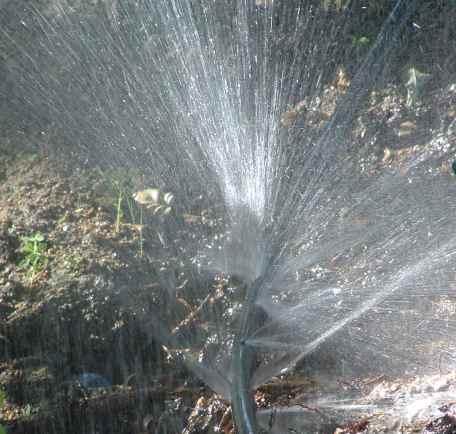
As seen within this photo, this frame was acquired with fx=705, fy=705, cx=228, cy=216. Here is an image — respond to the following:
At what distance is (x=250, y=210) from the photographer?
3.20m

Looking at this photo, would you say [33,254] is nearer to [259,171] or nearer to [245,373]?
Result: [259,171]

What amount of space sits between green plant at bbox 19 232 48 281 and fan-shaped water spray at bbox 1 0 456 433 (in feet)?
1.78

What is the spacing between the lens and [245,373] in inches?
87.7

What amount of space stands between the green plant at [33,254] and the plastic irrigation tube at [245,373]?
996 millimetres

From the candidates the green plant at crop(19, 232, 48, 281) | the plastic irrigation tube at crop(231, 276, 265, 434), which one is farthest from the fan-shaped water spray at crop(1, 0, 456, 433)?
the green plant at crop(19, 232, 48, 281)

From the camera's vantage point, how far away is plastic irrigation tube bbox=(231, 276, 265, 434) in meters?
2.07

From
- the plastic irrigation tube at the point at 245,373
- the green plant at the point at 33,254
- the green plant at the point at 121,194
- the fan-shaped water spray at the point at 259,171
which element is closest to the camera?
the plastic irrigation tube at the point at 245,373

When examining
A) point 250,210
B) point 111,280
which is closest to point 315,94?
point 250,210

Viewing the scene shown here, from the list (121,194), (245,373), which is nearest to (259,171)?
(121,194)

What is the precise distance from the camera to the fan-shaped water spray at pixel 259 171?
2.76 m

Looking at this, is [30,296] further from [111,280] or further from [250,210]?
[250,210]

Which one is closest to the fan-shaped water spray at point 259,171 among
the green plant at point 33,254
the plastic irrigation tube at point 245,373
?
the plastic irrigation tube at point 245,373

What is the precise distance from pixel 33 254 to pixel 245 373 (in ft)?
4.26

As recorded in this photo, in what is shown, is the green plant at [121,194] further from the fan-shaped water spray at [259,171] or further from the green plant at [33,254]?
the green plant at [33,254]
